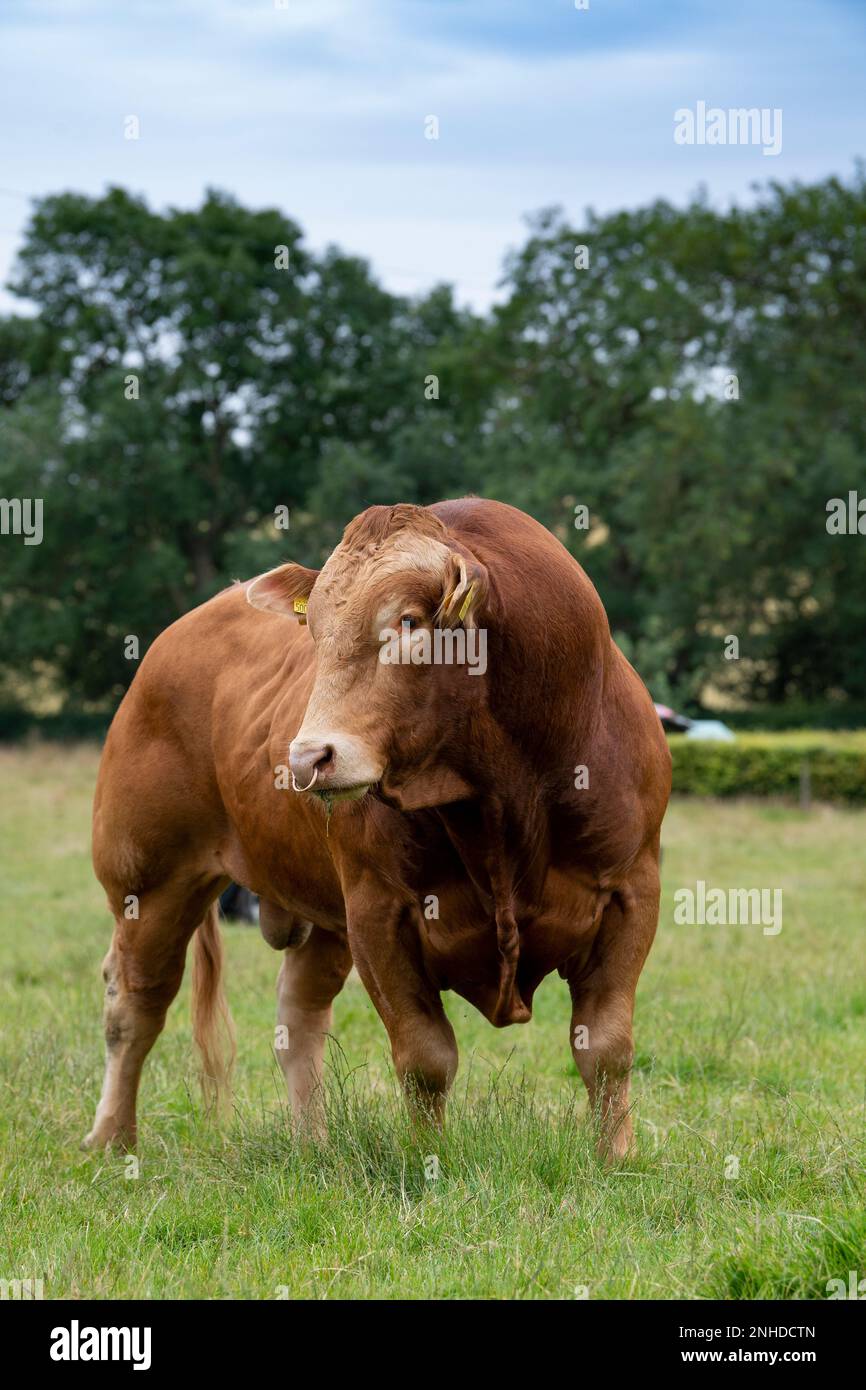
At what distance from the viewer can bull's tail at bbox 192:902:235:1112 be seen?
18.8 ft

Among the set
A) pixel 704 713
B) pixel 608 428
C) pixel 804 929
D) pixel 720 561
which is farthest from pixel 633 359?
pixel 804 929

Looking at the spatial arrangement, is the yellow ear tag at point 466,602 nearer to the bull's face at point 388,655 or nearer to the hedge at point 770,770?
the bull's face at point 388,655

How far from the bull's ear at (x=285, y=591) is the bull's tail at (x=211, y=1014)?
2.03 meters

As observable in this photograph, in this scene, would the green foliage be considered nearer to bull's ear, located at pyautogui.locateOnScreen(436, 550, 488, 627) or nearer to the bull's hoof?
the bull's hoof

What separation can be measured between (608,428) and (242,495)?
1026 cm

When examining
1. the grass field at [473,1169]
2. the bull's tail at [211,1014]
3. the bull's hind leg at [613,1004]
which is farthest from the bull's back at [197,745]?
the bull's hind leg at [613,1004]

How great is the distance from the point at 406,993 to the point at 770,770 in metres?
18.8

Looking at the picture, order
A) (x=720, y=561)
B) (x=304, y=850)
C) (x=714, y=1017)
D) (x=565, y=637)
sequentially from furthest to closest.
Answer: (x=720, y=561) < (x=714, y=1017) < (x=304, y=850) < (x=565, y=637)

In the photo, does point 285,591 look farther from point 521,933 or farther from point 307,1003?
point 307,1003

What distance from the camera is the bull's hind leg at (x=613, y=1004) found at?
14.0ft

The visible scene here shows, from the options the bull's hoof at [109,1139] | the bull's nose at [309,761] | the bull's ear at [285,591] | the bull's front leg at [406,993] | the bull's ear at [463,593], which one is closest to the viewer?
the bull's nose at [309,761]

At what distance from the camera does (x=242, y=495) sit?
39.5m

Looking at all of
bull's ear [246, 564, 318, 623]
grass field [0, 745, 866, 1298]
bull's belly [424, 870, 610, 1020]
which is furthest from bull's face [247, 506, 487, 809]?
grass field [0, 745, 866, 1298]
